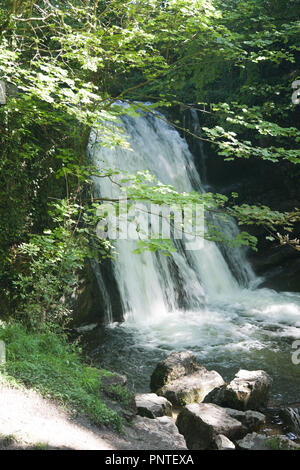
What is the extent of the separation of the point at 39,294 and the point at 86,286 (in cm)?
250

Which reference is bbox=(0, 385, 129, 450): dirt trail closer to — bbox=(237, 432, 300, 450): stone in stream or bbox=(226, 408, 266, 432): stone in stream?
bbox=(237, 432, 300, 450): stone in stream

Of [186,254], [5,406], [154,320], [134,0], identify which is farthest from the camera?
[186,254]

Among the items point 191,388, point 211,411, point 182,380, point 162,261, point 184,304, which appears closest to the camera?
point 211,411

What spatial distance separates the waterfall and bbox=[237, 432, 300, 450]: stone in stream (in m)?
4.49

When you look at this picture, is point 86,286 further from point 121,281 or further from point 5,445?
point 5,445

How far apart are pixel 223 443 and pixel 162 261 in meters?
5.94

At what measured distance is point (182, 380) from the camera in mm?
5473

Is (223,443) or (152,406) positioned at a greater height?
(152,406)

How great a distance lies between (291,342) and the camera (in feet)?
24.1

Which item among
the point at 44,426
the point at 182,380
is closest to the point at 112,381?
the point at 182,380

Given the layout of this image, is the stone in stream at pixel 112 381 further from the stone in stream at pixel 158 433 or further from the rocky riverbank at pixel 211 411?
the stone in stream at pixel 158 433

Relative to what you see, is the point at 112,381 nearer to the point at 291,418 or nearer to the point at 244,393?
the point at 244,393

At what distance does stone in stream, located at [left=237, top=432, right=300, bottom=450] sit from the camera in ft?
12.9
